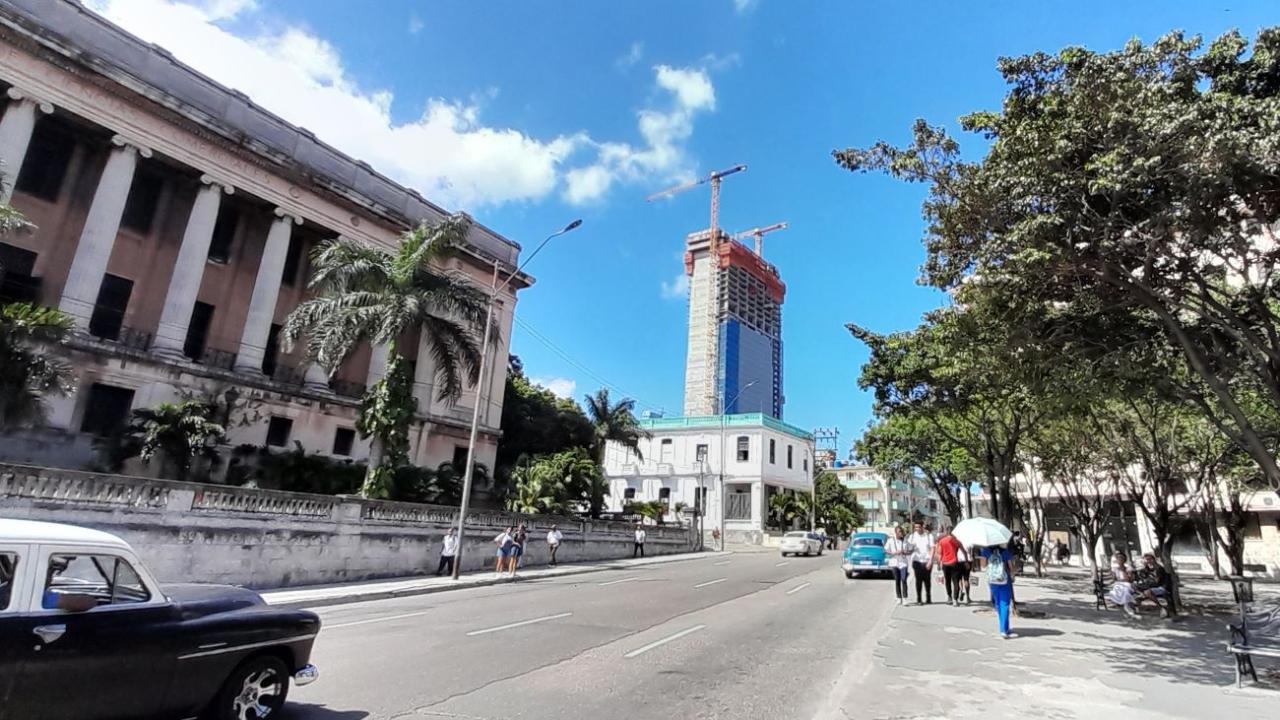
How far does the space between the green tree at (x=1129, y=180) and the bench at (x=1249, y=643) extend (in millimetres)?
2100

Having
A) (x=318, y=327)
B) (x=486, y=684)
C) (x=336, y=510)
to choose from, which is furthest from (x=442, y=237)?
(x=486, y=684)

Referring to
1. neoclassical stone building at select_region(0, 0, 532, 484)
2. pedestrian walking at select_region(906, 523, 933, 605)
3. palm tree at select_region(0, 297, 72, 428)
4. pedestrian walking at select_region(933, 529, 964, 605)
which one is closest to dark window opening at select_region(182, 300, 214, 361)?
neoclassical stone building at select_region(0, 0, 532, 484)

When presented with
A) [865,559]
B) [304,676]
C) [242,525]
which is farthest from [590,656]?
[865,559]

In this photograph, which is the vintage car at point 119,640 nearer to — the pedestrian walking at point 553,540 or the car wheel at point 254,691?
the car wheel at point 254,691

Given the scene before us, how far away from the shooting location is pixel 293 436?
27.5m

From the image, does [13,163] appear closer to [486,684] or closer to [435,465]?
[435,465]

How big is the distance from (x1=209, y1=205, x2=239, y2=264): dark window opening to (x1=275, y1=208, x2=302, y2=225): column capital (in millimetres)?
2328

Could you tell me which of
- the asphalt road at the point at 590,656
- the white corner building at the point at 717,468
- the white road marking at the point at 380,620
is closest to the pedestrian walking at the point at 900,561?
the asphalt road at the point at 590,656

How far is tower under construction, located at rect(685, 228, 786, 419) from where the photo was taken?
10762cm

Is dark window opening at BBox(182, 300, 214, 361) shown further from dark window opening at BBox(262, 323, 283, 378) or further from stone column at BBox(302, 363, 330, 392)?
stone column at BBox(302, 363, 330, 392)

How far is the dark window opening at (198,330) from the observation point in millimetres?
26781

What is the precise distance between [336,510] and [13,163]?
52.8ft

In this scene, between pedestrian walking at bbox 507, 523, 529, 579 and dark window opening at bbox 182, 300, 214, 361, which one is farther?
dark window opening at bbox 182, 300, 214, 361

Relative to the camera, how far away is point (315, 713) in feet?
19.1
